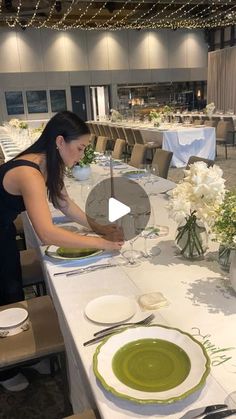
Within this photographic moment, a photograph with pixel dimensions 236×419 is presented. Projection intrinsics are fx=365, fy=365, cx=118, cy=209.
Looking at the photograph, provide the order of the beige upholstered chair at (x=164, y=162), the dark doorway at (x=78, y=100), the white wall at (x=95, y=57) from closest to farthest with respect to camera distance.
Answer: the beige upholstered chair at (x=164, y=162) < the white wall at (x=95, y=57) < the dark doorway at (x=78, y=100)

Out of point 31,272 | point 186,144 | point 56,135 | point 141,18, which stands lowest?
point 31,272

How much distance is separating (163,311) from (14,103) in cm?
1218

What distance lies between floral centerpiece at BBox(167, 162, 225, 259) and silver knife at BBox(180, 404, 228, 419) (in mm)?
639

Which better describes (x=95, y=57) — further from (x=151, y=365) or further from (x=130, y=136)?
(x=151, y=365)

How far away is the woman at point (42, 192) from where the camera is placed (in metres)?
1.52

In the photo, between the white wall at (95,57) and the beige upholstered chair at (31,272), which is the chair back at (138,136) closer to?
the beige upholstered chair at (31,272)

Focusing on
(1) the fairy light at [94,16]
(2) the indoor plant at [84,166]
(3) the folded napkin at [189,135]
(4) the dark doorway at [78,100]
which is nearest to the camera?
(2) the indoor plant at [84,166]

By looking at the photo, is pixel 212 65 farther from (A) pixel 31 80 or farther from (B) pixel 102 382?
(B) pixel 102 382

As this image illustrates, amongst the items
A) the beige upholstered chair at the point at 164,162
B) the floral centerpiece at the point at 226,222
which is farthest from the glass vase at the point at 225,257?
the beige upholstered chair at the point at 164,162

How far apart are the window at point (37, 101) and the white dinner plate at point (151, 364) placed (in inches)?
Result: 483

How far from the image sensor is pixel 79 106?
13.1 metres

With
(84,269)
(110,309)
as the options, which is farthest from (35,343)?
(110,309)

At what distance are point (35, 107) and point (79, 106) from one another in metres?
1.61

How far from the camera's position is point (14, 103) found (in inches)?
479
